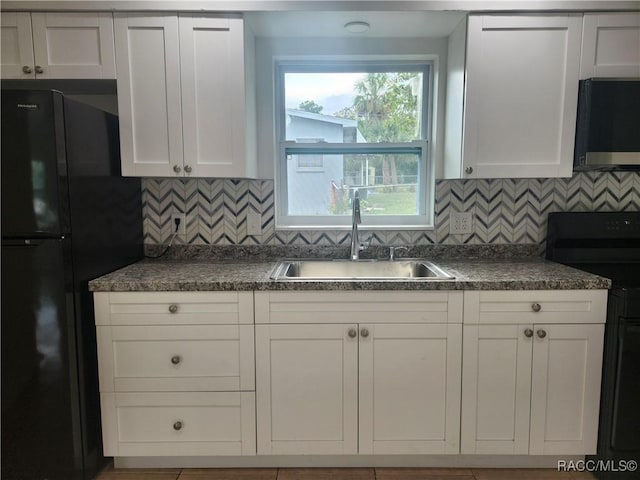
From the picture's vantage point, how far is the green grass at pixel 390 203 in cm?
231

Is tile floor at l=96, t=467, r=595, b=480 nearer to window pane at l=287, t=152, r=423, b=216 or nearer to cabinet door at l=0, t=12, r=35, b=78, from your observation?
window pane at l=287, t=152, r=423, b=216

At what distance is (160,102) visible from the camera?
1.84 metres

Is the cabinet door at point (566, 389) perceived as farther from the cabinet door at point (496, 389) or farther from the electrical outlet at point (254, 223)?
the electrical outlet at point (254, 223)

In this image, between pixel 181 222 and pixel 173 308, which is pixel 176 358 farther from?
pixel 181 222

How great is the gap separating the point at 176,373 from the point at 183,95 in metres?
1.30

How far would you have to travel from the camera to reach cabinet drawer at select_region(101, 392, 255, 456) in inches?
67.1

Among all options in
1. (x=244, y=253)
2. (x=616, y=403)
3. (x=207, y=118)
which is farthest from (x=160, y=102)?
→ (x=616, y=403)

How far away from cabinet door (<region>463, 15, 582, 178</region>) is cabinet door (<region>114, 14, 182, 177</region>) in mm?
1420

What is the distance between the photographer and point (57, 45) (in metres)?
1.81

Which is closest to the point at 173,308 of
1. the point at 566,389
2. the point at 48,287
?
the point at 48,287

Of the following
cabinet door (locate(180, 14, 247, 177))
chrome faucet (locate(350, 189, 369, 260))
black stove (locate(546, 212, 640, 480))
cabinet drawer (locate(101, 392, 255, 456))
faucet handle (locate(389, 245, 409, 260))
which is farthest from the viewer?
faucet handle (locate(389, 245, 409, 260))

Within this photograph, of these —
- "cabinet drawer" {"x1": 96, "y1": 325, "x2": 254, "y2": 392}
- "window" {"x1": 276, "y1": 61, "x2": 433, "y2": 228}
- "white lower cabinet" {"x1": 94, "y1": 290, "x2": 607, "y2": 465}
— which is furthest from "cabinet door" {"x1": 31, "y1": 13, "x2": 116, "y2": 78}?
"cabinet drawer" {"x1": 96, "y1": 325, "x2": 254, "y2": 392}

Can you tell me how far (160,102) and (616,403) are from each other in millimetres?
2459

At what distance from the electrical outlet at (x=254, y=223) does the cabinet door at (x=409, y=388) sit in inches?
35.4
